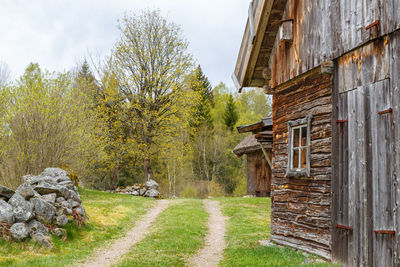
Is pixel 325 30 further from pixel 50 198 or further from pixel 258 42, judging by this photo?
pixel 50 198

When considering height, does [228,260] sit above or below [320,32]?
below

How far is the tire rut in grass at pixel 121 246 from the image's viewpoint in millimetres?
8383

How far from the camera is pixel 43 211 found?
952 centimetres

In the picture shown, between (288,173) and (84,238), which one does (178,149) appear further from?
(288,173)

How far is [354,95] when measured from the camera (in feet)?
21.9

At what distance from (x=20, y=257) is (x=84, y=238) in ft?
8.68

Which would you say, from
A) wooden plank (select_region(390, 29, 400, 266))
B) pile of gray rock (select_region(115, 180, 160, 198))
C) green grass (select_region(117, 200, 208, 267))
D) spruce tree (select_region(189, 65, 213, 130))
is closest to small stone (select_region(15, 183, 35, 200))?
green grass (select_region(117, 200, 208, 267))

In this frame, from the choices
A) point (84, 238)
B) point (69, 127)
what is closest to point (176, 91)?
point (69, 127)

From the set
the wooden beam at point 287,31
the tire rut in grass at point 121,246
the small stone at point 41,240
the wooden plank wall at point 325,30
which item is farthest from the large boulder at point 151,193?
the wooden beam at point 287,31

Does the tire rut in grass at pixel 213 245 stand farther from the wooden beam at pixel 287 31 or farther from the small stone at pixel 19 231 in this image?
the wooden beam at pixel 287 31

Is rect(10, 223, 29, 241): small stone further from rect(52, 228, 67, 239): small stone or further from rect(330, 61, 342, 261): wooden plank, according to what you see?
rect(330, 61, 342, 261): wooden plank

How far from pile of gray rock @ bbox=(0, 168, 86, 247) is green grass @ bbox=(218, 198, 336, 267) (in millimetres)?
4583

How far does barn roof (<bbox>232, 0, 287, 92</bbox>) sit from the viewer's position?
9328 mm

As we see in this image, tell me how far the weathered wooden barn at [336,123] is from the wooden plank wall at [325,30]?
0.02m
